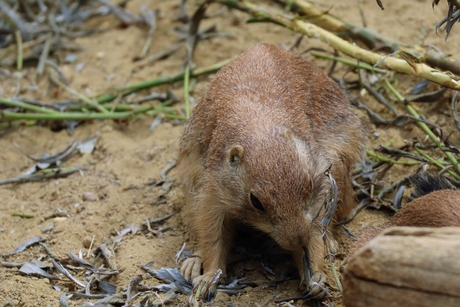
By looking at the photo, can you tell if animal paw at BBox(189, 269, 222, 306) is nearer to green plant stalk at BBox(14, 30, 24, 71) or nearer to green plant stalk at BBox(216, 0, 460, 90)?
green plant stalk at BBox(216, 0, 460, 90)

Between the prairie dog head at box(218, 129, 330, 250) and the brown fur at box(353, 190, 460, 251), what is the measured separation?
0.48 metres

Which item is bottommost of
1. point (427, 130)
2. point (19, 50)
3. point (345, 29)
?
point (19, 50)

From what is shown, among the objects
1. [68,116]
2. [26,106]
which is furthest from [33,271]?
[26,106]

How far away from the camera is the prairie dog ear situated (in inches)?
181

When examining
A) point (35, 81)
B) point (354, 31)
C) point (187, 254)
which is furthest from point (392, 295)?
point (35, 81)

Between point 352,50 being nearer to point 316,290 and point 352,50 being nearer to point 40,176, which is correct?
point 316,290

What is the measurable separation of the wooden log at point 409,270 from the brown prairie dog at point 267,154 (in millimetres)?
937

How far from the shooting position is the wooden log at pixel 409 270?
3.16 metres

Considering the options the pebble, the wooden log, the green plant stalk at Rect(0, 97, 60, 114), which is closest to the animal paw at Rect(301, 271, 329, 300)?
the wooden log

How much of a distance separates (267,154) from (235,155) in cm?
32

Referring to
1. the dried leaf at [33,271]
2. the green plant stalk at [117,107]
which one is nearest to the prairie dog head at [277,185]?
the dried leaf at [33,271]

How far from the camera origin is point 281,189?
425cm

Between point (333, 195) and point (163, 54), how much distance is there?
217 inches

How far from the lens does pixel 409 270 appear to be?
10.6 ft
